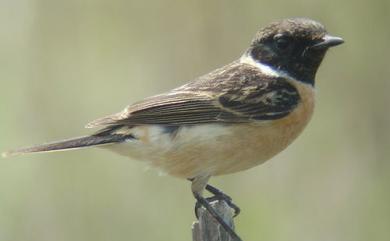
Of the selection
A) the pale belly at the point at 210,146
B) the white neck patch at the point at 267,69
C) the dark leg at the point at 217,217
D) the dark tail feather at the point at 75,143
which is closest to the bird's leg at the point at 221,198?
the dark leg at the point at 217,217

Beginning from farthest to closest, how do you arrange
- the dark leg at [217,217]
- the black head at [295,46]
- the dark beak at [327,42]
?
the black head at [295,46], the dark beak at [327,42], the dark leg at [217,217]

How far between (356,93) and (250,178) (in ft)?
3.32

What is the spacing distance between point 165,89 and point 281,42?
1.88 m

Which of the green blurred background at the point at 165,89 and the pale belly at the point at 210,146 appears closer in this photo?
the pale belly at the point at 210,146

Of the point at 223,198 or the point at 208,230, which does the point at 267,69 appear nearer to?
the point at 223,198

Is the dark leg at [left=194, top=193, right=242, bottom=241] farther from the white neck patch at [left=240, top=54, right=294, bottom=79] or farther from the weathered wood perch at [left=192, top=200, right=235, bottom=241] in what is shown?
the white neck patch at [left=240, top=54, right=294, bottom=79]

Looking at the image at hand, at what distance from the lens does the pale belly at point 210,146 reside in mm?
6910

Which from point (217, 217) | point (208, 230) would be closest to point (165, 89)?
point (217, 217)

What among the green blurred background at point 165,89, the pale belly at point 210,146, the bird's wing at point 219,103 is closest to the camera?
the pale belly at point 210,146

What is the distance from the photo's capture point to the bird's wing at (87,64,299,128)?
704 cm

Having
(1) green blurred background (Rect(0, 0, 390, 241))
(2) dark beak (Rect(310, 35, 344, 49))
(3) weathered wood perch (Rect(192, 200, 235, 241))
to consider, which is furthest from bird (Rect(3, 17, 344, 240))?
(1) green blurred background (Rect(0, 0, 390, 241))

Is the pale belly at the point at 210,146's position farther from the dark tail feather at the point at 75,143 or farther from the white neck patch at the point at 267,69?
the white neck patch at the point at 267,69

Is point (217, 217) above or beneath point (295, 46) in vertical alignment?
beneath

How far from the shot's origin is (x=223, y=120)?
277 inches
